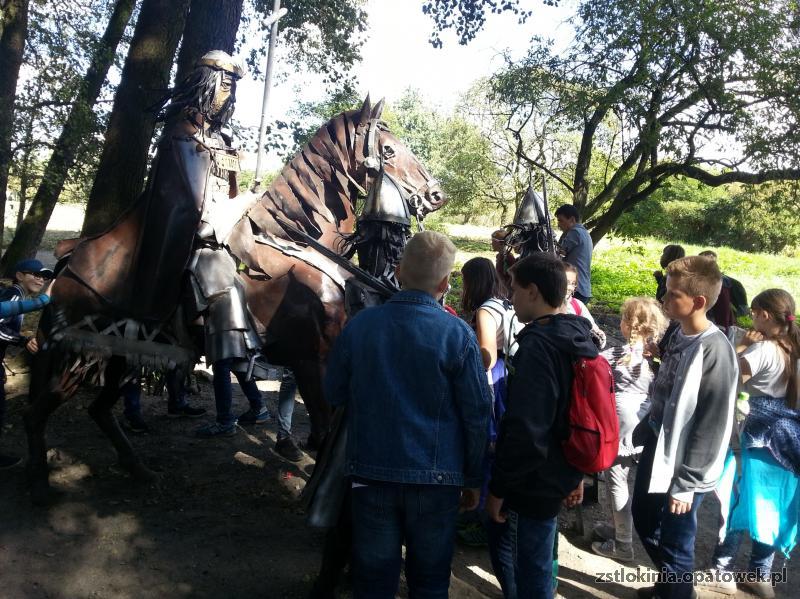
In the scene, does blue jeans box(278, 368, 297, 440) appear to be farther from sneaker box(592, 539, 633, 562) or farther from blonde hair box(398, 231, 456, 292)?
blonde hair box(398, 231, 456, 292)

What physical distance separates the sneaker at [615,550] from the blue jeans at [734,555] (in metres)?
0.55

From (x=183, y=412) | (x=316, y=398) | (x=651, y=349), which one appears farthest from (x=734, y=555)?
(x=183, y=412)

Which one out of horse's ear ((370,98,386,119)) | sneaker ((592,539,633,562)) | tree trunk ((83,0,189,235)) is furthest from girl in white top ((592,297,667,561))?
tree trunk ((83,0,189,235))

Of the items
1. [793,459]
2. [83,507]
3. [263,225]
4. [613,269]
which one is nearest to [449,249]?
[263,225]

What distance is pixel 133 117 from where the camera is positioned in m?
6.61

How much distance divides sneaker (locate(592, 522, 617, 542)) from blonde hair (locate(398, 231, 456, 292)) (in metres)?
2.77

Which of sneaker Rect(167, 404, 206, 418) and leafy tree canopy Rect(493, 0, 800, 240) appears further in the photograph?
leafy tree canopy Rect(493, 0, 800, 240)

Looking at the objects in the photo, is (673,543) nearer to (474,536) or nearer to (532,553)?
(532,553)

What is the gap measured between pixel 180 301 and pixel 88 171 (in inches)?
289

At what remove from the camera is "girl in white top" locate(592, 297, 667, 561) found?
403 cm

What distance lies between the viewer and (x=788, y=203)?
1051cm

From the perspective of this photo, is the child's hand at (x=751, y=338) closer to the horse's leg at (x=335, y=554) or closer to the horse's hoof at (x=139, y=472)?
the horse's leg at (x=335, y=554)

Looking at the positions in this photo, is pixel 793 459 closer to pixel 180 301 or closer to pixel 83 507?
pixel 180 301

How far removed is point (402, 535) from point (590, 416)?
2.85 feet
